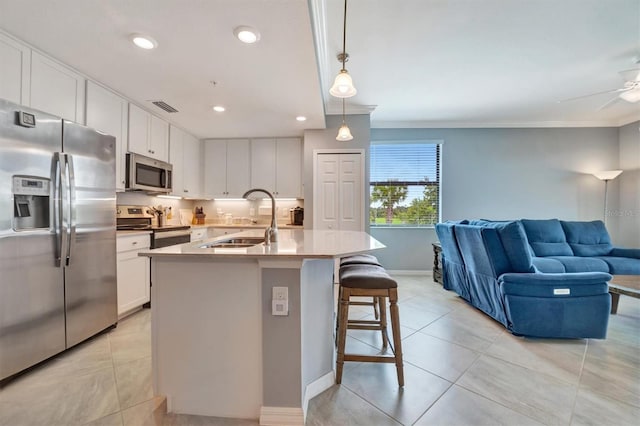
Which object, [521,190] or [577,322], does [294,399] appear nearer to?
[577,322]

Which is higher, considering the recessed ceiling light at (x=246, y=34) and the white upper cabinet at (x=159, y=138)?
the recessed ceiling light at (x=246, y=34)

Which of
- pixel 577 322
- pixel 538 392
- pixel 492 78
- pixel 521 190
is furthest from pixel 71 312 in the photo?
pixel 521 190

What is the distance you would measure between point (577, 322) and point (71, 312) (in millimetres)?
4158

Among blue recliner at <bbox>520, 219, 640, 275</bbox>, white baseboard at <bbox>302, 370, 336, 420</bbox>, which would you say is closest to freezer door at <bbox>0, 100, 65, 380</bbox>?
white baseboard at <bbox>302, 370, 336, 420</bbox>

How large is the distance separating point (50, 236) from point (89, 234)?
302mm

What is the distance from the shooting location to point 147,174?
3.18 metres

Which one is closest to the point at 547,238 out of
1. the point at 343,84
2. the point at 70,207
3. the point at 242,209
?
the point at 343,84

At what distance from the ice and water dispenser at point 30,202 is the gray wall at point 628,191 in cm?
750

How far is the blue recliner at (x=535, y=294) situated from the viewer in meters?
2.22

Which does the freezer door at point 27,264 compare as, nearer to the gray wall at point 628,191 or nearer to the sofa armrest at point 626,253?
the sofa armrest at point 626,253

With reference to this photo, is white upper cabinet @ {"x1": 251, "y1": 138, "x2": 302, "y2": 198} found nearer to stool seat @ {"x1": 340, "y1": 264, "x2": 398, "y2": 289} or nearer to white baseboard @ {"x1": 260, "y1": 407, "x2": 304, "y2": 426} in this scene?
stool seat @ {"x1": 340, "y1": 264, "x2": 398, "y2": 289}

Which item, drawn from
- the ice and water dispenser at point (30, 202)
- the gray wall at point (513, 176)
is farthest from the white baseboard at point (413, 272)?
the ice and water dispenser at point (30, 202)

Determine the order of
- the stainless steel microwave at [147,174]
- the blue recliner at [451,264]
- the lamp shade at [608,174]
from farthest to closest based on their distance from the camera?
the lamp shade at [608,174], the blue recliner at [451,264], the stainless steel microwave at [147,174]

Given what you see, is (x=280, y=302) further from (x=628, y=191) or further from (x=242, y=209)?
(x=628, y=191)
